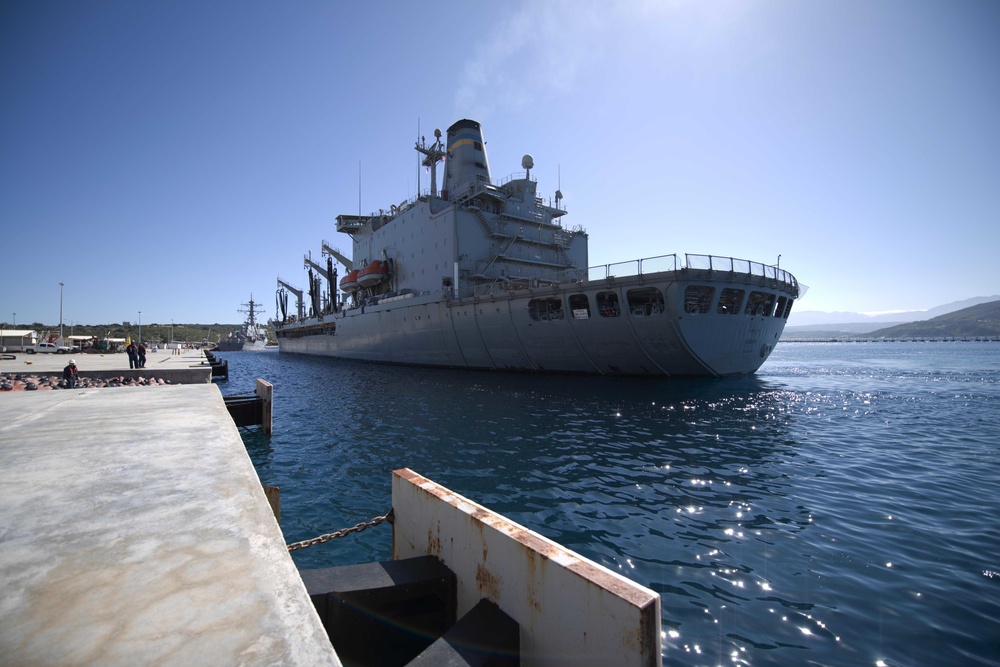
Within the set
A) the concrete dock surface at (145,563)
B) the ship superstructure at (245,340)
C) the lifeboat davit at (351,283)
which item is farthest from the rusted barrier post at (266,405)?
the ship superstructure at (245,340)

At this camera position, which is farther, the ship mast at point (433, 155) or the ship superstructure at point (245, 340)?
the ship superstructure at point (245, 340)

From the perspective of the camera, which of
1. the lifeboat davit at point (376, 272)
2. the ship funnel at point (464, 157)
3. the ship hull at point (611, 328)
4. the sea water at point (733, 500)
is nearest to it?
the sea water at point (733, 500)

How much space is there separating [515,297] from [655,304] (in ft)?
23.3

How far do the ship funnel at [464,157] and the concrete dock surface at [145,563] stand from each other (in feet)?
100

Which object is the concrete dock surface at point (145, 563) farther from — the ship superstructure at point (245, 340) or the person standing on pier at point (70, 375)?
the ship superstructure at point (245, 340)

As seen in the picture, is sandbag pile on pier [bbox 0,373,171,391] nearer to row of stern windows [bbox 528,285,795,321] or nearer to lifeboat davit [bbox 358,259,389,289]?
row of stern windows [bbox 528,285,795,321]

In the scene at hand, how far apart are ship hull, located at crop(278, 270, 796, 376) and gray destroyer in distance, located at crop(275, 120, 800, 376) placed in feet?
0.22

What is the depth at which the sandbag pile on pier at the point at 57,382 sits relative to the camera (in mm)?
11617

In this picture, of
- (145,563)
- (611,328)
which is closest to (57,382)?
(145,563)

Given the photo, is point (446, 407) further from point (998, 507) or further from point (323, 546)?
point (998, 507)

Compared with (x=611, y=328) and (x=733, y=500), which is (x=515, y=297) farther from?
(x=733, y=500)

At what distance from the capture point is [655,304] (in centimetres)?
1866

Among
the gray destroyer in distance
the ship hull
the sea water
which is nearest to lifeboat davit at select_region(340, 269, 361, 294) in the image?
the gray destroyer in distance

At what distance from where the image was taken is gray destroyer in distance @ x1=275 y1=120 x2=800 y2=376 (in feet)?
62.3
